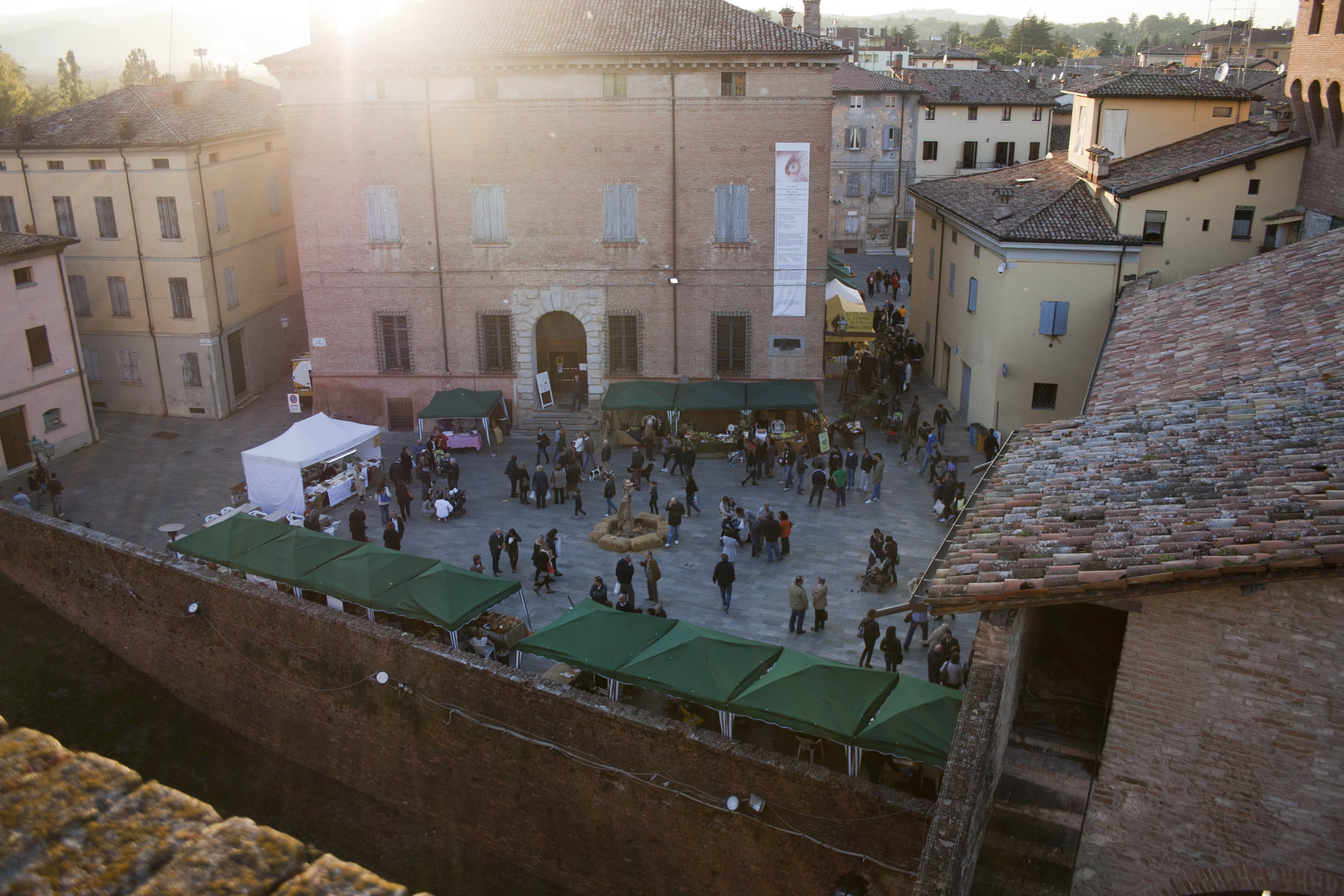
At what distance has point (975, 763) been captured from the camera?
9.81m

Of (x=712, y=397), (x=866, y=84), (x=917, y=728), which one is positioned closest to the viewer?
(x=917, y=728)

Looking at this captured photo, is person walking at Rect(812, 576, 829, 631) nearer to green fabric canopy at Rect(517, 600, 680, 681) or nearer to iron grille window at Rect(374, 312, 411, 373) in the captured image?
green fabric canopy at Rect(517, 600, 680, 681)

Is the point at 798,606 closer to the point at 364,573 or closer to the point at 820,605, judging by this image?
the point at 820,605

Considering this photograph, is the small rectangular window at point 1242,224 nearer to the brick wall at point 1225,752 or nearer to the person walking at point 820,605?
the person walking at point 820,605

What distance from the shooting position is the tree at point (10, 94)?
61344 mm

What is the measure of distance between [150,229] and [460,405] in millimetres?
12621

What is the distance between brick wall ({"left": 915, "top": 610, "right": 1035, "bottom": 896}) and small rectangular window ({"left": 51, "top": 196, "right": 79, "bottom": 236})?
114ft

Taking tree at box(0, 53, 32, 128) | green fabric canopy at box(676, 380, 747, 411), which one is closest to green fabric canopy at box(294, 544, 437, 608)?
green fabric canopy at box(676, 380, 747, 411)

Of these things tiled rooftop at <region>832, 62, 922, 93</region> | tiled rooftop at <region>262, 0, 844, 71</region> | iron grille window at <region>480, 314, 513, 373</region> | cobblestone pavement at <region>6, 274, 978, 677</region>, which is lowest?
cobblestone pavement at <region>6, 274, 978, 677</region>

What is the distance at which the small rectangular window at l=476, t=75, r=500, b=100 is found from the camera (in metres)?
31.4

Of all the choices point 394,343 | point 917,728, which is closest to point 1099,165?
point 917,728

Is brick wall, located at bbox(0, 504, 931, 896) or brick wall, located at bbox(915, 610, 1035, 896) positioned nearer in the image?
brick wall, located at bbox(915, 610, 1035, 896)

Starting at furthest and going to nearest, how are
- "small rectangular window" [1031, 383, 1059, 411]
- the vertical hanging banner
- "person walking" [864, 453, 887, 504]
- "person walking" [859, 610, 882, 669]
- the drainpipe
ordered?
the drainpipe, the vertical hanging banner, "small rectangular window" [1031, 383, 1059, 411], "person walking" [864, 453, 887, 504], "person walking" [859, 610, 882, 669]

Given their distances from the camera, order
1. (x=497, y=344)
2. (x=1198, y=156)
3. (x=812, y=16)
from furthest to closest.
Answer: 1. (x=812, y=16)
2. (x=497, y=344)
3. (x=1198, y=156)
